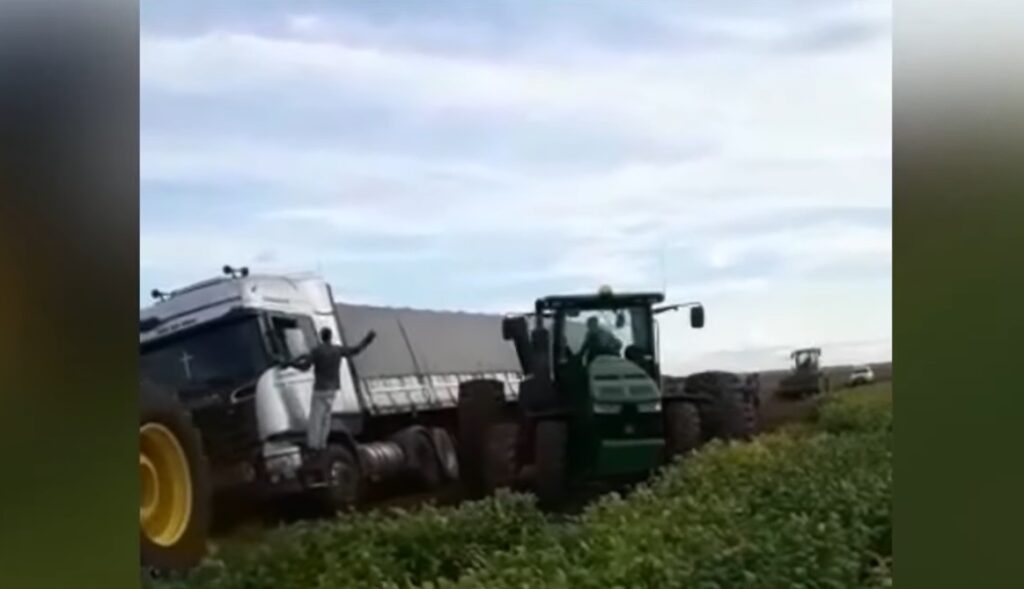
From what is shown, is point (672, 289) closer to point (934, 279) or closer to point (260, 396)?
point (934, 279)

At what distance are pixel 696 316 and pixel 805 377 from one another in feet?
0.95

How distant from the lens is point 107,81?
120 inches

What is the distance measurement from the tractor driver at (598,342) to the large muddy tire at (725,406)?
0.21 metres

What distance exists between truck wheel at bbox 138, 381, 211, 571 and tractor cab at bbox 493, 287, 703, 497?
2.83 ft

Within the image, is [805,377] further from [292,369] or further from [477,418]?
[292,369]

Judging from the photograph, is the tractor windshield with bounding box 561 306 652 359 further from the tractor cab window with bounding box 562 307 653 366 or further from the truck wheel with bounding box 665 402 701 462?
the truck wheel with bounding box 665 402 701 462

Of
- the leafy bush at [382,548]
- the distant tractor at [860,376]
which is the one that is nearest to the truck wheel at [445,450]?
the leafy bush at [382,548]

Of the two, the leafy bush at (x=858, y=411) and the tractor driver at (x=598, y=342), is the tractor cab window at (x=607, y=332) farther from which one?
the leafy bush at (x=858, y=411)

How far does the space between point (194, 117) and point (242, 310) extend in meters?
0.51

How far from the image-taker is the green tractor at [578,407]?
2799mm

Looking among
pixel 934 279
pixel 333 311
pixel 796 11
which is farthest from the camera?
pixel 333 311

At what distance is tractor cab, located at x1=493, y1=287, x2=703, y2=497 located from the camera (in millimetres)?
2807

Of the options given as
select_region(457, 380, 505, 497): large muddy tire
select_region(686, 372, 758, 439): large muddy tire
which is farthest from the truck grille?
select_region(686, 372, 758, 439): large muddy tire

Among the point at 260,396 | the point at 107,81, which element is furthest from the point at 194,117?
the point at 260,396
